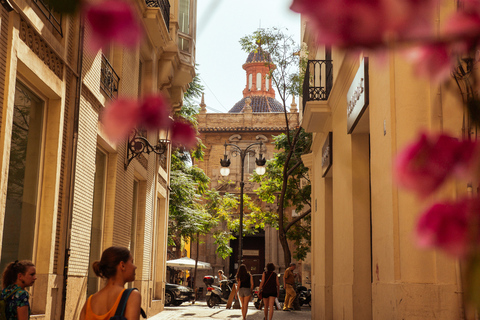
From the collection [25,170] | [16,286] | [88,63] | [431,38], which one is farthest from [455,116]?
[431,38]

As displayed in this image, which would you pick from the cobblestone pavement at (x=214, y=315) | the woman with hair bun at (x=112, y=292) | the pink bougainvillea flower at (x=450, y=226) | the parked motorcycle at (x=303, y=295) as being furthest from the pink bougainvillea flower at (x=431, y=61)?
the parked motorcycle at (x=303, y=295)

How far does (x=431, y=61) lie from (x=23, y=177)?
8.57 meters

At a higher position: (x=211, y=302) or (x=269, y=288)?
(x=269, y=288)

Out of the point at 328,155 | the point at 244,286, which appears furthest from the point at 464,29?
the point at 244,286

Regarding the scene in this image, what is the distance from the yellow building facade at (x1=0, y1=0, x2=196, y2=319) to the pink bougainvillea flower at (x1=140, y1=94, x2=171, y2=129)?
17.4 feet

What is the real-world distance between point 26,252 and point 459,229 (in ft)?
28.9

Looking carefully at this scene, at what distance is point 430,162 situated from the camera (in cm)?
81

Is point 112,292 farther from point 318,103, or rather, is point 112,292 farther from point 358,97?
point 318,103

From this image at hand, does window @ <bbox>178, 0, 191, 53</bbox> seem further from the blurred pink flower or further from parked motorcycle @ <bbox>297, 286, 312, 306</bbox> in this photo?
the blurred pink flower

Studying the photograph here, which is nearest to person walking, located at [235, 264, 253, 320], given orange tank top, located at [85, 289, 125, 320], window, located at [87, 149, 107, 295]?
window, located at [87, 149, 107, 295]

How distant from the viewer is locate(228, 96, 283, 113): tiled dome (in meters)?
79.4

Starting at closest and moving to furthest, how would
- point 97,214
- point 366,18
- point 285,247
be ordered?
point 366,18 → point 97,214 → point 285,247

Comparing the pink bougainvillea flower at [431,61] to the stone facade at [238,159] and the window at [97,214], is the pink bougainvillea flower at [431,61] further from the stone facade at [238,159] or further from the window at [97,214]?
the stone facade at [238,159]

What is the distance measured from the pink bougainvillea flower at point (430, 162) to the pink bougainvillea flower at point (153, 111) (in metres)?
0.31
